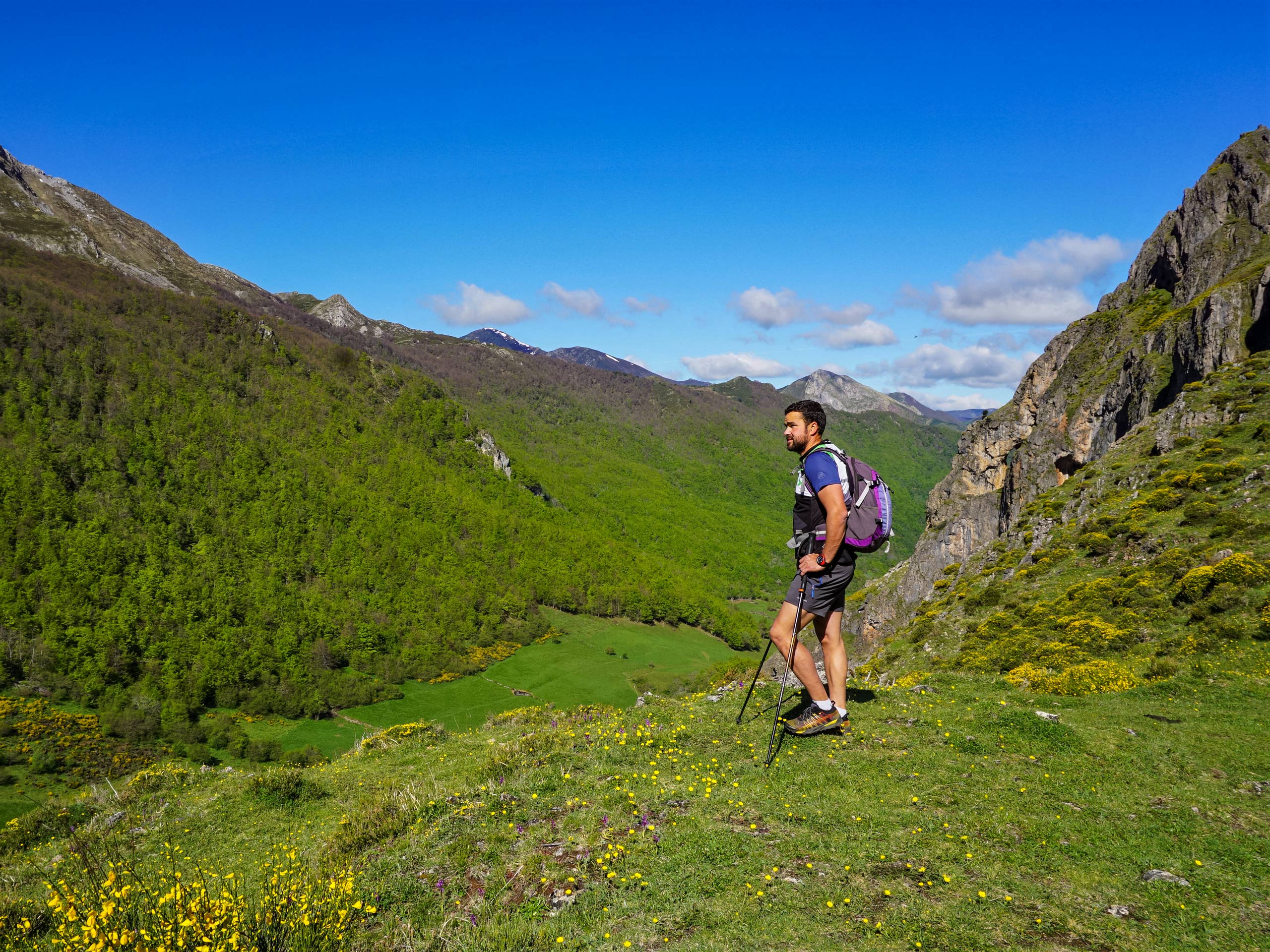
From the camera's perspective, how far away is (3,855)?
10.8 meters

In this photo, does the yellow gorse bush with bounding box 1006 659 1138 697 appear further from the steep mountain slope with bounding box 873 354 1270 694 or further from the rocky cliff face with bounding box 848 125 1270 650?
the rocky cliff face with bounding box 848 125 1270 650

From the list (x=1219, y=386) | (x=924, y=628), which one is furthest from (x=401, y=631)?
(x=1219, y=386)

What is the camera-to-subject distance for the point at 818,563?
8.06 meters

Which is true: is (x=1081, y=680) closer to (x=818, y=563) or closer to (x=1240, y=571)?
(x=1240, y=571)

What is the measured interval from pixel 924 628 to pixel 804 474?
2455 cm

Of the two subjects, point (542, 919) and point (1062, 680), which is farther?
point (1062, 680)

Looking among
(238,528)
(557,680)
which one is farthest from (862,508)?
(238,528)

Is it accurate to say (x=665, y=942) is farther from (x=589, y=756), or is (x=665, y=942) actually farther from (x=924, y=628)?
(x=924, y=628)

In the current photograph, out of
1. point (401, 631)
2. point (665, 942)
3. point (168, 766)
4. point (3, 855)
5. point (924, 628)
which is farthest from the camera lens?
point (401, 631)

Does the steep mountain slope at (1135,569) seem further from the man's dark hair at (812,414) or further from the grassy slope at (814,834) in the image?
the man's dark hair at (812,414)

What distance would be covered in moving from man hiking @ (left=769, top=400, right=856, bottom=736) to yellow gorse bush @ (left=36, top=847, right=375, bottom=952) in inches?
223

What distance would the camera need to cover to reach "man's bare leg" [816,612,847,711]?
8.72 m

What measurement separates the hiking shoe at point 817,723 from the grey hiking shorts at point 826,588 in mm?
1791

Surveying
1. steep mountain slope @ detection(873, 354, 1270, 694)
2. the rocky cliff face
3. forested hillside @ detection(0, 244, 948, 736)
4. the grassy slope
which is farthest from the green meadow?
the grassy slope
